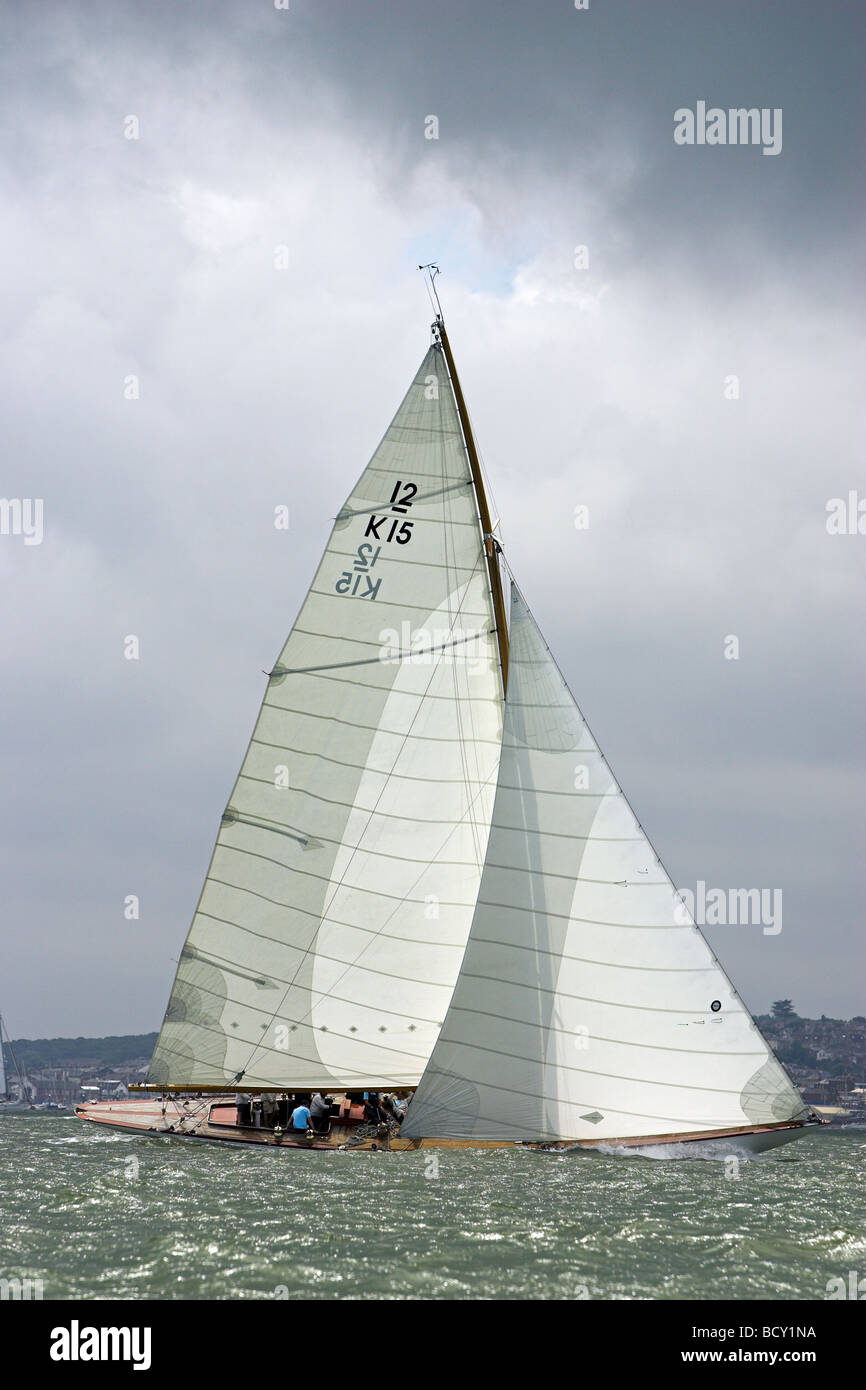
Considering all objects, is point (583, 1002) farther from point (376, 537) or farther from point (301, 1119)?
point (376, 537)

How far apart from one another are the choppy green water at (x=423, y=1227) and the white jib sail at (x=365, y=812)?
308cm

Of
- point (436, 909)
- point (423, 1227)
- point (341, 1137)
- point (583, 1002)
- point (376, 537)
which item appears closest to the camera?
point (423, 1227)

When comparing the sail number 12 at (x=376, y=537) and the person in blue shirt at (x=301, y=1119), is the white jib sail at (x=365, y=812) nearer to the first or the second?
the sail number 12 at (x=376, y=537)

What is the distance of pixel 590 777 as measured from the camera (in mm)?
23688

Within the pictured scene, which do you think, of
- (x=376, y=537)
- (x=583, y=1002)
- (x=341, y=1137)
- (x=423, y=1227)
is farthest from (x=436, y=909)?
(x=423, y=1227)

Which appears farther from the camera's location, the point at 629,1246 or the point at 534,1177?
the point at 534,1177

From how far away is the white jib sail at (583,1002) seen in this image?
21453 mm

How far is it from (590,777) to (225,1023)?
9674 mm

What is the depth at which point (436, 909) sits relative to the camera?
2556cm

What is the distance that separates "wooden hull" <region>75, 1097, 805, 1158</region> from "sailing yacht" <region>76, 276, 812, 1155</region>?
7cm

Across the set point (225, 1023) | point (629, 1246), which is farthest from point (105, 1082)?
point (629, 1246)

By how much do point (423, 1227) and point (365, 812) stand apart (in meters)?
11.9
